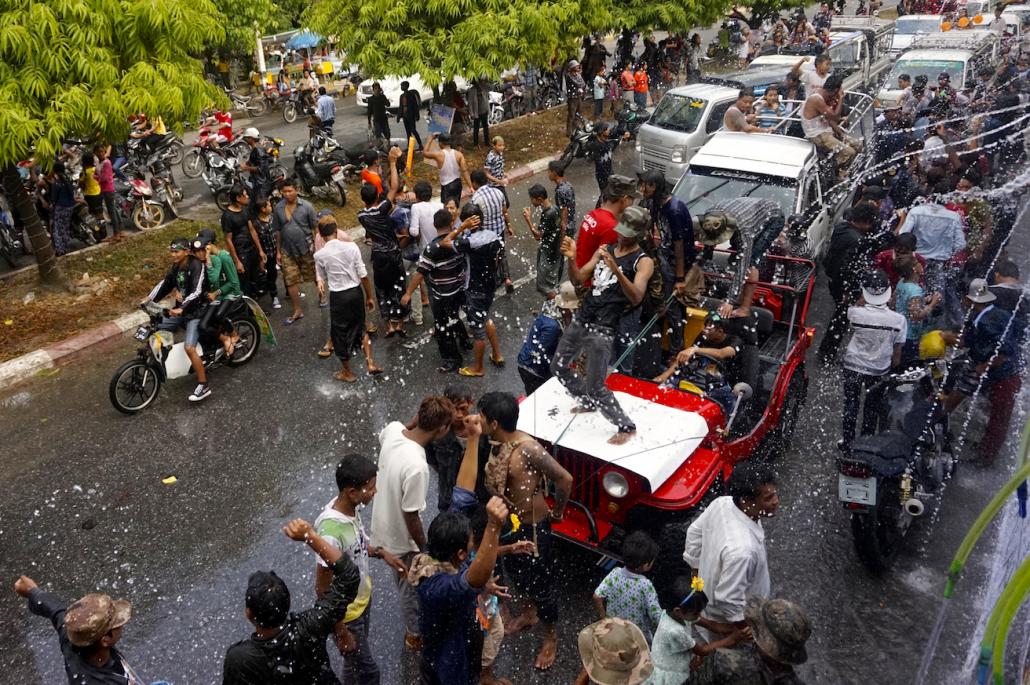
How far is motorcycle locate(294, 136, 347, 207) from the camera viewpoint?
45.1ft

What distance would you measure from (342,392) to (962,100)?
12.7 m

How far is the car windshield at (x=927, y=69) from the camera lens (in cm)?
1692

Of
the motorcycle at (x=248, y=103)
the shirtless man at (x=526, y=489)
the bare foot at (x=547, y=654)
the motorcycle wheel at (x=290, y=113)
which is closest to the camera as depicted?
the shirtless man at (x=526, y=489)

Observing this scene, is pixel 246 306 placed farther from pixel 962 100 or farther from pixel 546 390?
pixel 962 100

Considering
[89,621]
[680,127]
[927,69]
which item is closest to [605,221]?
[89,621]

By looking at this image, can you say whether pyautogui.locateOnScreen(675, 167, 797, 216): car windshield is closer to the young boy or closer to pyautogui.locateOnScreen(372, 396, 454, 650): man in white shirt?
the young boy

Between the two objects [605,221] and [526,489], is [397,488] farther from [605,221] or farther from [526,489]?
[605,221]

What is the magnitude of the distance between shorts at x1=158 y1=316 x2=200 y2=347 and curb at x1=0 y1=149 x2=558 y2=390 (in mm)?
1936

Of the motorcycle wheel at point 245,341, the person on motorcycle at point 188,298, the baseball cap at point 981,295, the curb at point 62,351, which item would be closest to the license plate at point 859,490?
the baseball cap at point 981,295

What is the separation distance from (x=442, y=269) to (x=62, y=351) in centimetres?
483

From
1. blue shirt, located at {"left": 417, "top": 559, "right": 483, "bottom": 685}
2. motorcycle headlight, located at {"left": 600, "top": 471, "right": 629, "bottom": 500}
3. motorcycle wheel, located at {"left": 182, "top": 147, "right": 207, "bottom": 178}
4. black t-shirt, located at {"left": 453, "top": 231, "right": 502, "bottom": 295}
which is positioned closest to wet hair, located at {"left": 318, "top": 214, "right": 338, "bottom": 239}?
black t-shirt, located at {"left": 453, "top": 231, "right": 502, "bottom": 295}

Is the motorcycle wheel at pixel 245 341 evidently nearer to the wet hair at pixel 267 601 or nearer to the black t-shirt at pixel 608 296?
the black t-shirt at pixel 608 296

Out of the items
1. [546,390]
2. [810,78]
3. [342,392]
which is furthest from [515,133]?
[546,390]

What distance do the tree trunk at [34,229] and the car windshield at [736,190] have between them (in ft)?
26.4
